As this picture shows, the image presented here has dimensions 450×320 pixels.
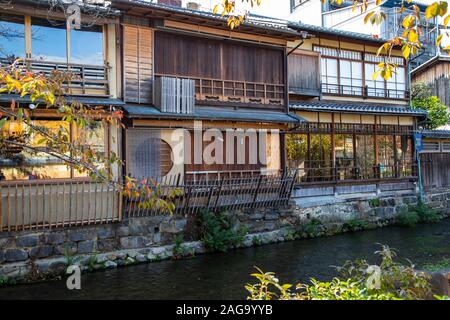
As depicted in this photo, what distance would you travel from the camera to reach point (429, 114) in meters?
23.1

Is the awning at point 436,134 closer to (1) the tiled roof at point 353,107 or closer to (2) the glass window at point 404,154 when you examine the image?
Answer: (2) the glass window at point 404,154

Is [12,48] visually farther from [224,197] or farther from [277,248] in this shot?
[277,248]

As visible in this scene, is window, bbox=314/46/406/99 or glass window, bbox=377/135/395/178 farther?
glass window, bbox=377/135/395/178

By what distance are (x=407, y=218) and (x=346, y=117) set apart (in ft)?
17.6

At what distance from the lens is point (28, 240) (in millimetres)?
11008

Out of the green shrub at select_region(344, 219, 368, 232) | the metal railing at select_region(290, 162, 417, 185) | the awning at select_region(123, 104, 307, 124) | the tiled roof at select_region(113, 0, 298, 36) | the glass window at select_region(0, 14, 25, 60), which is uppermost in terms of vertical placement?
the tiled roof at select_region(113, 0, 298, 36)

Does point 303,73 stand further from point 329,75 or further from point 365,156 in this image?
point 365,156

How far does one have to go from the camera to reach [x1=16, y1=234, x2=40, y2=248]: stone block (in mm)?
10916

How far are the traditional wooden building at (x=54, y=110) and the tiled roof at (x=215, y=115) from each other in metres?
0.68

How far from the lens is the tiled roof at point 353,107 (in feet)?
57.0

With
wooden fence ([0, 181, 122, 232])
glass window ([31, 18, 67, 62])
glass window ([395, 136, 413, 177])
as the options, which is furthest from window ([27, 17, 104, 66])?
glass window ([395, 136, 413, 177])

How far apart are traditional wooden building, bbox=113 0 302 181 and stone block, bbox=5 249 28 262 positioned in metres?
3.94

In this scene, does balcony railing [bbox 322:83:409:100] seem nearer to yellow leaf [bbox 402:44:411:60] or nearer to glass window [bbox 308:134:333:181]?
glass window [bbox 308:134:333:181]

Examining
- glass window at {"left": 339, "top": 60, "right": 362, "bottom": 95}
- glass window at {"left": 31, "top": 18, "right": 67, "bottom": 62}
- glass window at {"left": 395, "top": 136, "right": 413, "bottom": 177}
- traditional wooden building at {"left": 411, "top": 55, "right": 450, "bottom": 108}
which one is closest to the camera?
glass window at {"left": 31, "top": 18, "right": 67, "bottom": 62}
